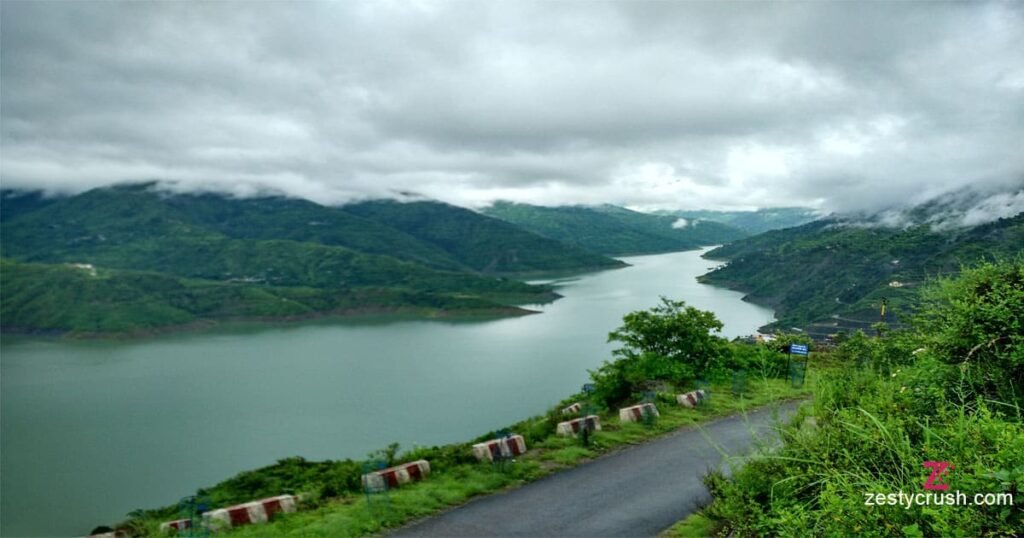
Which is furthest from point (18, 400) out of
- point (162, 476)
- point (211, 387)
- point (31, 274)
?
point (31, 274)

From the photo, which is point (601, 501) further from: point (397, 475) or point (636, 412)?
point (636, 412)

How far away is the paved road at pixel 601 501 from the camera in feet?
28.1

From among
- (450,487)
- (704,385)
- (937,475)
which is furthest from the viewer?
(704,385)

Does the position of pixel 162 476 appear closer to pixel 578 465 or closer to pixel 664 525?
pixel 578 465

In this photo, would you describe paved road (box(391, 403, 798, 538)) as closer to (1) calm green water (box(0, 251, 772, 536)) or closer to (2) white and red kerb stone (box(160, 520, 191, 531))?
(2) white and red kerb stone (box(160, 520, 191, 531))

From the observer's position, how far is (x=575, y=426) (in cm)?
1339

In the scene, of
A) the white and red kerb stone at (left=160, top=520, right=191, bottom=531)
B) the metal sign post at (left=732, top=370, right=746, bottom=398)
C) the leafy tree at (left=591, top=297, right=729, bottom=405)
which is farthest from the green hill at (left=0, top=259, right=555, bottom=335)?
the white and red kerb stone at (left=160, top=520, right=191, bottom=531)

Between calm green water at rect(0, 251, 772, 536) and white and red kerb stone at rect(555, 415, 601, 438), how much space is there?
31644 mm

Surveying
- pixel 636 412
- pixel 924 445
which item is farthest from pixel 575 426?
pixel 924 445

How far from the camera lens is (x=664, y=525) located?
27.4ft

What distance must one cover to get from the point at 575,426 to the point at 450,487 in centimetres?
409

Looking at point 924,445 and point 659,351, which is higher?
point 924,445

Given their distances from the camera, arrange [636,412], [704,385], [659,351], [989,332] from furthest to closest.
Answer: [659,351] → [704,385] → [636,412] → [989,332]

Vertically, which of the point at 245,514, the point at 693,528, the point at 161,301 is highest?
the point at 161,301
